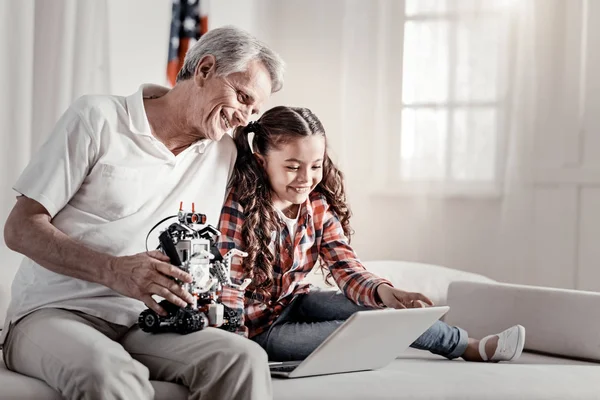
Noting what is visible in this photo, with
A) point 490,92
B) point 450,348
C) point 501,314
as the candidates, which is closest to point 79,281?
point 450,348

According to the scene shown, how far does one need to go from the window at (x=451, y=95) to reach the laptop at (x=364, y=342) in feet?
5.70

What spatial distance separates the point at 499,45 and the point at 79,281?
7.34 feet

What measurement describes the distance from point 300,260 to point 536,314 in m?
0.64

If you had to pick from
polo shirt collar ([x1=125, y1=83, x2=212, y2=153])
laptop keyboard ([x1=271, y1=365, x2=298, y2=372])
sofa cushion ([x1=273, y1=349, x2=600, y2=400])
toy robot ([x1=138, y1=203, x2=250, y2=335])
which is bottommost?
sofa cushion ([x1=273, y1=349, x2=600, y2=400])

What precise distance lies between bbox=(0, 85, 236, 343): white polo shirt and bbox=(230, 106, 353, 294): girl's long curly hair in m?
0.14

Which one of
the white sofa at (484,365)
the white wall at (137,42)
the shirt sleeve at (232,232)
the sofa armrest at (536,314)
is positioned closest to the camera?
the white sofa at (484,365)

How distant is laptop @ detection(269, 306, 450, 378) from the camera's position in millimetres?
1466

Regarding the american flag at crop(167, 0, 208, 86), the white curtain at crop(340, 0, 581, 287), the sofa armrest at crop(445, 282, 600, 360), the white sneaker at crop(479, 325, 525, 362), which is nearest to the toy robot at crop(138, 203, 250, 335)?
the white sneaker at crop(479, 325, 525, 362)

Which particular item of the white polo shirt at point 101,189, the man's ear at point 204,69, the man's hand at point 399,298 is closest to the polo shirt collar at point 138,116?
the white polo shirt at point 101,189

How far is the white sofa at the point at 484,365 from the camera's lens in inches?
59.5

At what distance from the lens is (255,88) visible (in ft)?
5.73

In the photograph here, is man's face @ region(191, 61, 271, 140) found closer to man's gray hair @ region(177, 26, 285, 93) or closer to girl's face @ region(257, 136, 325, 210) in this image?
man's gray hair @ region(177, 26, 285, 93)

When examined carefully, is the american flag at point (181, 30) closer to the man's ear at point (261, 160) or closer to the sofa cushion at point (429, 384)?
the man's ear at point (261, 160)

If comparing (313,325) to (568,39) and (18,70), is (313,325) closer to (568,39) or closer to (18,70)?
(18,70)
